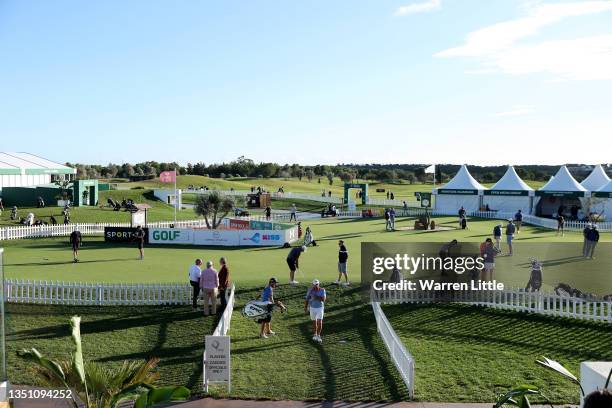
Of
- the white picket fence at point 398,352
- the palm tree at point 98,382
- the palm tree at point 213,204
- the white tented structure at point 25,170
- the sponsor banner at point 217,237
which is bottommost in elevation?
the white picket fence at point 398,352

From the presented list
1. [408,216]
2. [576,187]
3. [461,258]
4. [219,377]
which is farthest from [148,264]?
[576,187]

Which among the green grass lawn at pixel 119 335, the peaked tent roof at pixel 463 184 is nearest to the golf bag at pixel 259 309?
the green grass lawn at pixel 119 335

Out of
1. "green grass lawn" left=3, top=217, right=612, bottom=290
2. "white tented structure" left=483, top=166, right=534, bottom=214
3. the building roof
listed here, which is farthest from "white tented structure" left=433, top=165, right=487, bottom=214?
the building roof

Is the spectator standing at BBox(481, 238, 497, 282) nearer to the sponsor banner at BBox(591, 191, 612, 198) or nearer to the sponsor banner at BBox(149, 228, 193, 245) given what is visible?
the sponsor banner at BBox(149, 228, 193, 245)

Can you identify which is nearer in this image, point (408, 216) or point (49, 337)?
point (49, 337)

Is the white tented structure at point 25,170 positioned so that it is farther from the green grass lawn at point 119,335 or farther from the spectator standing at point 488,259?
the spectator standing at point 488,259

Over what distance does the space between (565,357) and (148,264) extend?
15891mm

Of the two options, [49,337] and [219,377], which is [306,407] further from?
[49,337]

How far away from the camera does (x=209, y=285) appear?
15656 millimetres

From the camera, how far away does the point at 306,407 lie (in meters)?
10.2

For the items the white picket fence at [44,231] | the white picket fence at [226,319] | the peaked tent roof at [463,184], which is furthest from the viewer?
the peaked tent roof at [463,184]

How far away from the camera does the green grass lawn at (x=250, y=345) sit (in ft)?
36.9

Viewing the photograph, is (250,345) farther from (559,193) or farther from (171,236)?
(559,193)

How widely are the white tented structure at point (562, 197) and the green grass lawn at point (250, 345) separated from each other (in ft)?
98.9
